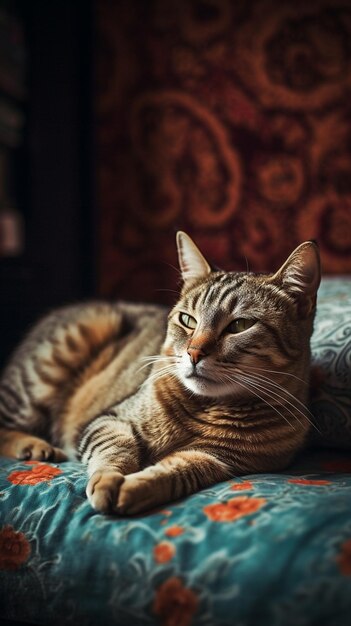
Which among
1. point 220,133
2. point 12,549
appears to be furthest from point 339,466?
→ point 220,133

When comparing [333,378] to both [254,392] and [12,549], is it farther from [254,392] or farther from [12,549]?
[12,549]

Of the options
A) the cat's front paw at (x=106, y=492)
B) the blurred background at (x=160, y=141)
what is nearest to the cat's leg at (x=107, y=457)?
the cat's front paw at (x=106, y=492)

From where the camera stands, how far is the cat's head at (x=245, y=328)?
1.17m

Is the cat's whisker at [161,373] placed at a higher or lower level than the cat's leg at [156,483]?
higher

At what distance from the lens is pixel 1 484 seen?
1.18 metres

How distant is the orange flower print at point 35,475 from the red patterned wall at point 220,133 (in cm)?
126

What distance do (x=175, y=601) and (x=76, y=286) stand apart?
5.90 ft

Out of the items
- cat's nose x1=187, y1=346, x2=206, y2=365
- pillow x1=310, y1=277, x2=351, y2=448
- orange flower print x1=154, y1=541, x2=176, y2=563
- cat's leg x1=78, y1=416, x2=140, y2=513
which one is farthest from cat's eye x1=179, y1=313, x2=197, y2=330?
orange flower print x1=154, y1=541, x2=176, y2=563

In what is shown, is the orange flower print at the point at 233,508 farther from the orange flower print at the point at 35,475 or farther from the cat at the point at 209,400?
the orange flower print at the point at 35,475

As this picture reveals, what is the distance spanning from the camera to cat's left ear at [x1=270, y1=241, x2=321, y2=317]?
47.1 inches

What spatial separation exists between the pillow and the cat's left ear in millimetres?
202

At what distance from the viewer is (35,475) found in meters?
1.22

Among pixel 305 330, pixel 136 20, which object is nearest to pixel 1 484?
pixel 305 330

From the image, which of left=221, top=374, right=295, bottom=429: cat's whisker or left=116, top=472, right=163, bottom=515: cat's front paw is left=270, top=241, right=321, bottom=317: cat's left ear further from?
left=116, top=472, right=163, bottom=515: cat's front paw
